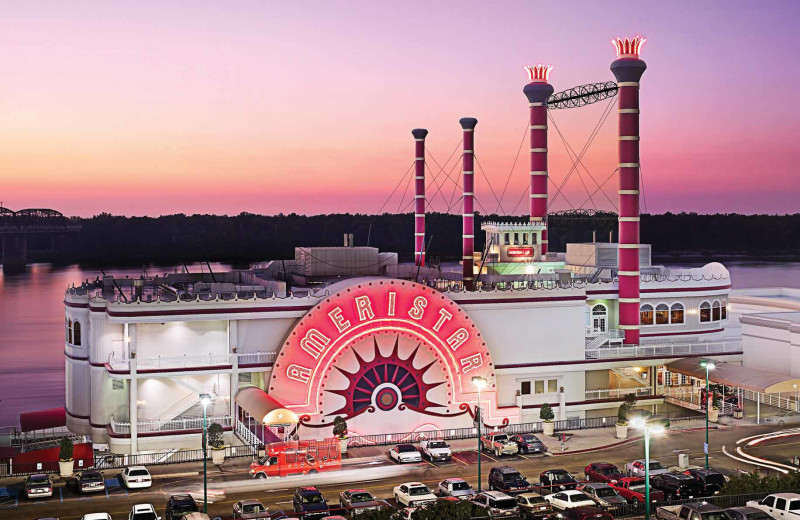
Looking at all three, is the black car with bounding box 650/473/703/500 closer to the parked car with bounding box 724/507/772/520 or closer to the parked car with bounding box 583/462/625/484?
the parked car with bounding box 583/462/625/484

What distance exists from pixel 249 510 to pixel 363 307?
18550 mm

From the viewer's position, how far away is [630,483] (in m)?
40.5

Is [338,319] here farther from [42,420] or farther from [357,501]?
[42,420]

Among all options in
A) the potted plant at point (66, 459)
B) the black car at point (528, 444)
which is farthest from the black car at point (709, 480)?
the potted plant at point (66, 459)

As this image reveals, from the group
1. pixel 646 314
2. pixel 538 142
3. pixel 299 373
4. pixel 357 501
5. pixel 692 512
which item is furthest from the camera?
pixel 538 142

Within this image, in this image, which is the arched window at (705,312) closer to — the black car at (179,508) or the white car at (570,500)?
the white car at (570,500)

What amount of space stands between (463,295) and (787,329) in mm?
22837

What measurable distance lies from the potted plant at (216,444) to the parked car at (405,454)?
27.9 ft

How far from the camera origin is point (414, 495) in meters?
39.2

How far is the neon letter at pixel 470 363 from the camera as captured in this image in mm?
55969

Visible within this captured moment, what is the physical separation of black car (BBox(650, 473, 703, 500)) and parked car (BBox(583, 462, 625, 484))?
213 cm

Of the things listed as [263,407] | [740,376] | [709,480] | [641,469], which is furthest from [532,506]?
[740,376]

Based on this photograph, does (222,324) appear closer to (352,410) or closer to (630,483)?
(352,410)

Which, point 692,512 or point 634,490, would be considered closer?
point 692,512
